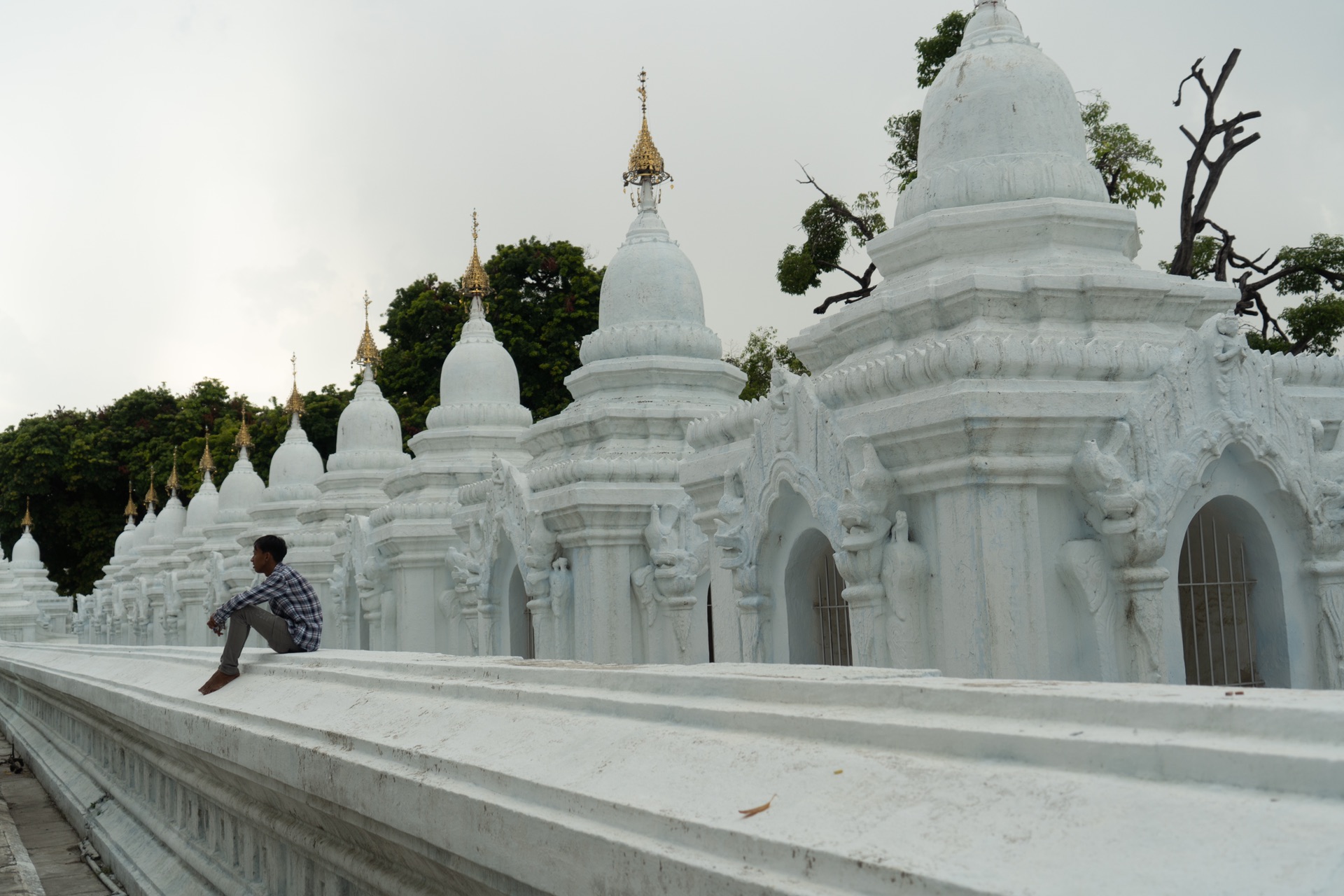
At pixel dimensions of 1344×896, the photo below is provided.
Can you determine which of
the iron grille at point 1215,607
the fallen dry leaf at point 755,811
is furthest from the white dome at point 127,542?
the fallen dry leaf at point 755,811

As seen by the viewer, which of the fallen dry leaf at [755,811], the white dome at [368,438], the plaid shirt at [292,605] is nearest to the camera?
the fallen dry leaf at [755,811]

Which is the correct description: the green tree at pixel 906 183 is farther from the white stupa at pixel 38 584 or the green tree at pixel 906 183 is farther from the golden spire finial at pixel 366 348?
the white stupa at pixel 38 584

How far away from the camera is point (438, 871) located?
9.74ft

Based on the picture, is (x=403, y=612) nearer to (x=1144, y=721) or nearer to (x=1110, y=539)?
(x=1110, y=539)

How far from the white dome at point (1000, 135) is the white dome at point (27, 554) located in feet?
174

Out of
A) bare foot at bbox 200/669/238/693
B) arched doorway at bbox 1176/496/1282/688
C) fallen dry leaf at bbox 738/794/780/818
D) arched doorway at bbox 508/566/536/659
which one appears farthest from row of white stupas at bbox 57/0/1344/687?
fallen dry leaf at bbox 738/794/780/818

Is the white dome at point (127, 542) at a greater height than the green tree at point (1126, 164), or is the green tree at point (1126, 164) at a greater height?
the green tree at point (1126, 164)

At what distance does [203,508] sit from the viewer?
38.8 m

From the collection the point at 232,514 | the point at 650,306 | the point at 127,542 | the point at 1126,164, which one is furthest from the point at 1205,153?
the point at 127,542

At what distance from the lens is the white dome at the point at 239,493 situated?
34.0m

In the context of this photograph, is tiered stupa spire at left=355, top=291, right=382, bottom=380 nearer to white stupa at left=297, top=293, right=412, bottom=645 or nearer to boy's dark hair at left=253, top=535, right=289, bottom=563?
white stupa at left=297, top=293, right=412, bottom=645

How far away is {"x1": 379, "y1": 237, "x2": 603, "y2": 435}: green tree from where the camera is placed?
36094 mm

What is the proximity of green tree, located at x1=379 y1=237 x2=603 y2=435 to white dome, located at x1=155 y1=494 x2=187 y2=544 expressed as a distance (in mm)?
8797

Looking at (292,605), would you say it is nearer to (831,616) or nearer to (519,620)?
(831,616)
